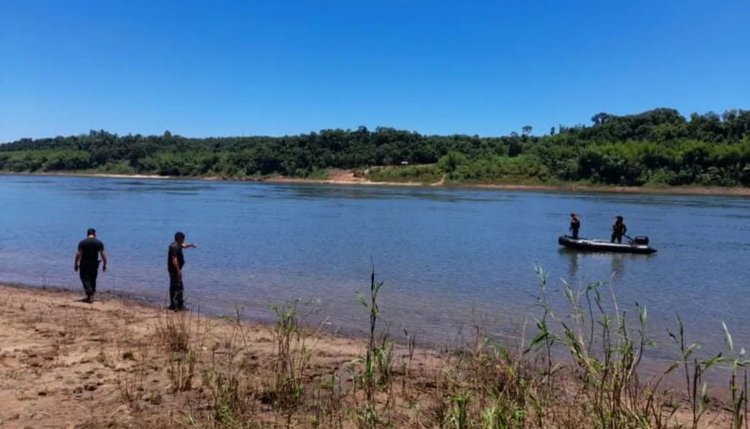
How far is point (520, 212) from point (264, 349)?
49.0 metres

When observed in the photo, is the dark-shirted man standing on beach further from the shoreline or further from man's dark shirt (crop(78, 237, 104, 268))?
the shoreline

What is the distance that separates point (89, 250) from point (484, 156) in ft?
397

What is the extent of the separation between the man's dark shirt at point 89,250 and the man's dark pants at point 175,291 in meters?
2.18

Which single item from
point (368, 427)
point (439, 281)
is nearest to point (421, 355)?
point (368, 427)

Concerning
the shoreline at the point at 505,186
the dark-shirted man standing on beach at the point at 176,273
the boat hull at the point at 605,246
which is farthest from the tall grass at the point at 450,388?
the shoreline at the point at 505,186

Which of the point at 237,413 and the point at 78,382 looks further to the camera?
the point at 78,382

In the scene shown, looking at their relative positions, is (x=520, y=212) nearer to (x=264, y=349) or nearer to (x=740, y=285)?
(x=740, y=285)

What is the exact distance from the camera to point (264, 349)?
406 inches

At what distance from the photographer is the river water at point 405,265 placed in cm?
1575

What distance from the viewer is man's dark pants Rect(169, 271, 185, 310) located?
538 inches

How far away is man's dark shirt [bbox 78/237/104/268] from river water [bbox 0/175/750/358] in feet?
6.19

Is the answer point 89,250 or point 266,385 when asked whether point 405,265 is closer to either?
Result: point 89,250

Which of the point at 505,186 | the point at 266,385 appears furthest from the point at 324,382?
the point at 505,186

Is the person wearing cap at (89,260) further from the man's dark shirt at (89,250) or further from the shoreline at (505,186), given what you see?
the shoreline at (505,186)
